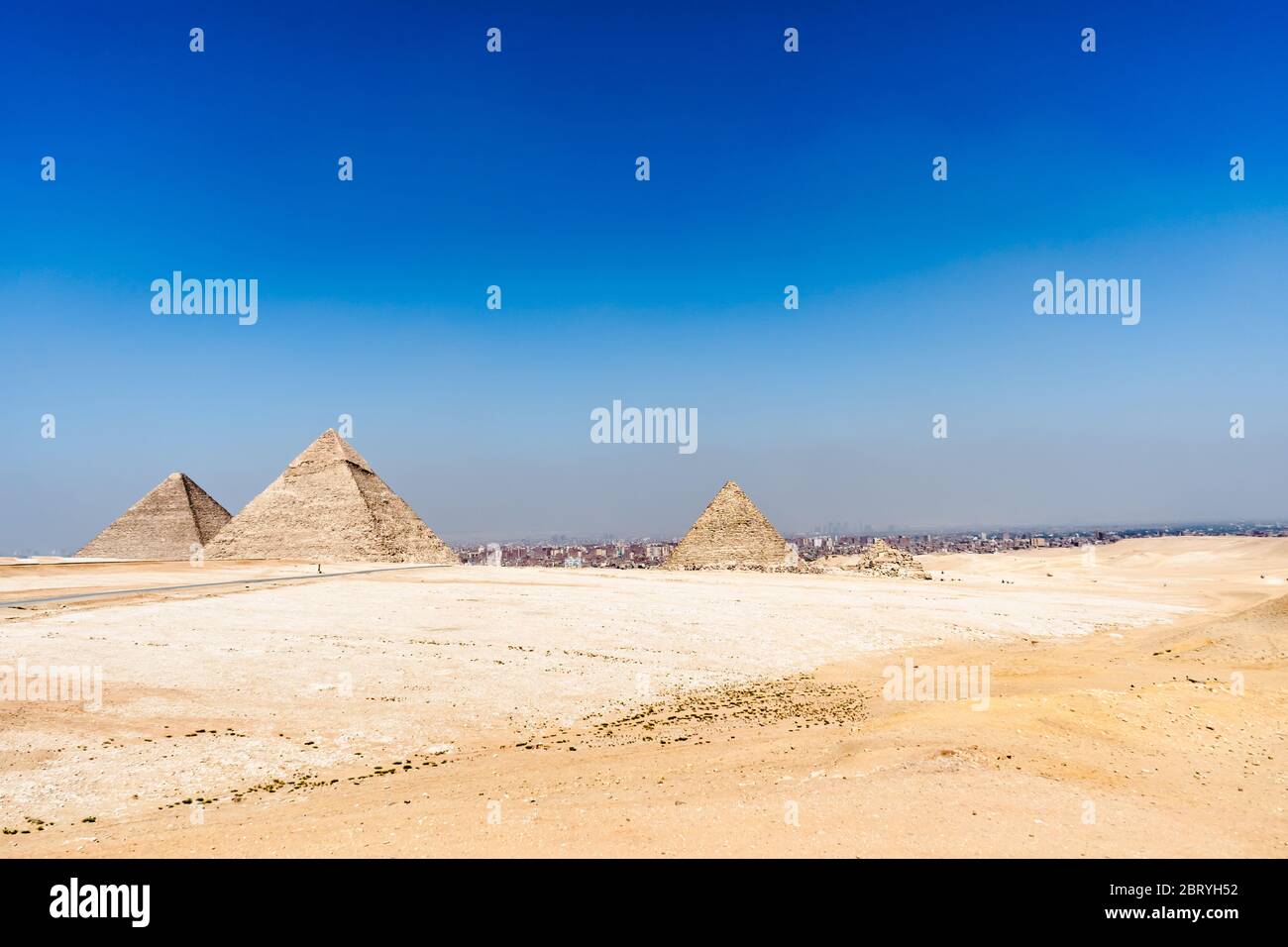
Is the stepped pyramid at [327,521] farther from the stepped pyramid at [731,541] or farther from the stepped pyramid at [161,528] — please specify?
the stepped pyramid at [731,541]

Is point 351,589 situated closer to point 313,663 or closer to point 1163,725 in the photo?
point 313,663

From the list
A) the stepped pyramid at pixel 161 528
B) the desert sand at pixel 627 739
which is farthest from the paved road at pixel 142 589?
the stepped pyramid at pixel 161 528

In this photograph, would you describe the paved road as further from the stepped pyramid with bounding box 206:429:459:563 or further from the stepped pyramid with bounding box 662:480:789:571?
the stepped pyramid with bounding box 662:480:789:571

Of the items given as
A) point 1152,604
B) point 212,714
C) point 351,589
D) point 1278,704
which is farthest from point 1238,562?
point 212,714

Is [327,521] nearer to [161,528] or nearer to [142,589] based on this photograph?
[161,528]

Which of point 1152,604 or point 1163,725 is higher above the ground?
point 1163,725

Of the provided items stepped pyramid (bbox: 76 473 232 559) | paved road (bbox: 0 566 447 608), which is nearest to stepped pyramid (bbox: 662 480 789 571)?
paved road (bbox: 0 566 447 608)
